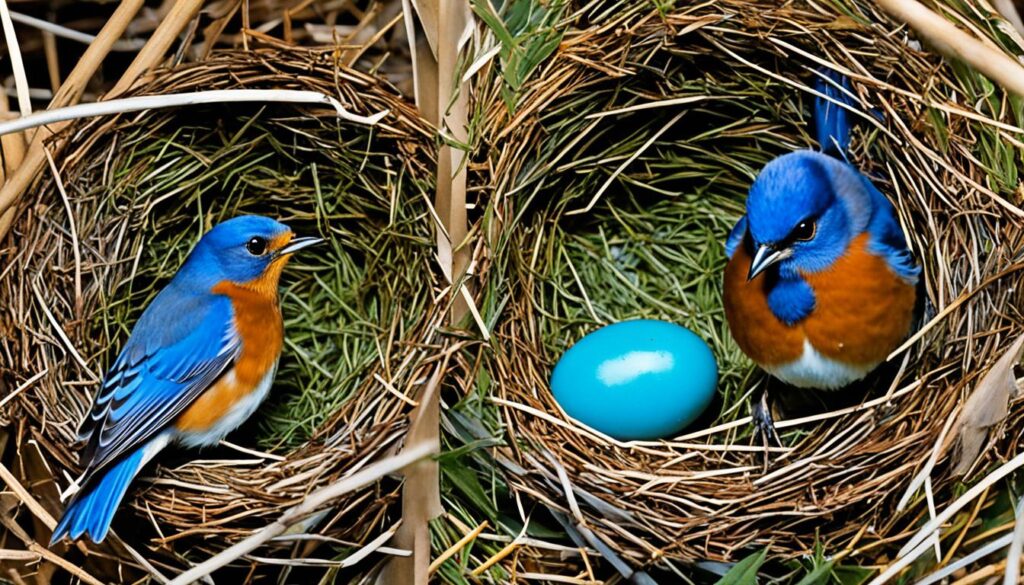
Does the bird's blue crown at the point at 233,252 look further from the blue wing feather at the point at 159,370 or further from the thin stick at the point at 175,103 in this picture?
the thin stick at the point at 175,103

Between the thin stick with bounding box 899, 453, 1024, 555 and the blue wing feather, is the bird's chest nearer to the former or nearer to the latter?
the blue wing feather

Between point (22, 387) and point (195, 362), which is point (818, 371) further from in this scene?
point (22, 387)

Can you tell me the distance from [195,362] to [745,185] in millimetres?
1259

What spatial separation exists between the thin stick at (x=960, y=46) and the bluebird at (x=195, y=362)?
130 cm

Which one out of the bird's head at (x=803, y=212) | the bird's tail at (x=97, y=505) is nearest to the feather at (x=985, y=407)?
the bird's head at (x=803, y=212)

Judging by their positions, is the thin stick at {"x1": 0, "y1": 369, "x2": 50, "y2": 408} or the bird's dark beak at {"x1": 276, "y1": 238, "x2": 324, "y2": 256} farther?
the bird's dark beak at {"x1": 276, "y1": 238, "x2": 324, "y2": 256}

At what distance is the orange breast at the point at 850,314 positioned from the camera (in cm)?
228

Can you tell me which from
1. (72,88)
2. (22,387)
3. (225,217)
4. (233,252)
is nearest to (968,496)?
(233,252)

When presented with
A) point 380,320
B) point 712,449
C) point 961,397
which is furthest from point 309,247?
point 961,397

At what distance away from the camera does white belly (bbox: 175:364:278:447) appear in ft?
8.07

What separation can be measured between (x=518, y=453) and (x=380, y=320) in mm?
549

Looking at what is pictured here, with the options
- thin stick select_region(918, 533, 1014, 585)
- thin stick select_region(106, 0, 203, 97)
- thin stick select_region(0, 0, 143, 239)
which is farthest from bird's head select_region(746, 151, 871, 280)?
thin stick select_region(0, 0, 143, 239)

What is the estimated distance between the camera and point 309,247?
9.11ft

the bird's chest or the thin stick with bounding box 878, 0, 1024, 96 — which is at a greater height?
the thin stick with bounding box 878, 0, 1024, 96
